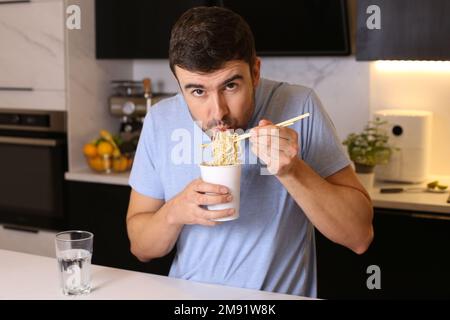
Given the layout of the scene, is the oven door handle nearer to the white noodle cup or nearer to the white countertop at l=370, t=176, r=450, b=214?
the white countertop at l=370, t=176, r=450, b=214

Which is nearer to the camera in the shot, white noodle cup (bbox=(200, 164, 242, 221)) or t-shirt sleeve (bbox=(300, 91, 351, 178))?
white noodle cup (bbox=(200, 164, 242, 221))

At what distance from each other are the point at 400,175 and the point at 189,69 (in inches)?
68.6

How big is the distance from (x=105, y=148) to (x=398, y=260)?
147cm

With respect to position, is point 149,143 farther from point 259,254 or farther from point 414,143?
point 414,143

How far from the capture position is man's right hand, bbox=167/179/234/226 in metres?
1.41

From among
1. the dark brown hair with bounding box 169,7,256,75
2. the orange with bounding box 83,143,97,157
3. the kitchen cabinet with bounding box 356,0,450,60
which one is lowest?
the orange with bounding box 83,143,97,157

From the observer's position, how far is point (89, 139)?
3.44m

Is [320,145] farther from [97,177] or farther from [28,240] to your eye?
[28,240]

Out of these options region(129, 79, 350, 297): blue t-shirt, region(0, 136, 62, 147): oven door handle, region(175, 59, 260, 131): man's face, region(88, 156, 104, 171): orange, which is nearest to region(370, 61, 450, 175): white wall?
region(88, 156, 104, 171): orange

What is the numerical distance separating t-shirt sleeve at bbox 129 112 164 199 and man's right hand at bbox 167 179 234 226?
27 centimetres

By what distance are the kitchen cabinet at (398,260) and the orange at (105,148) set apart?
112 cm

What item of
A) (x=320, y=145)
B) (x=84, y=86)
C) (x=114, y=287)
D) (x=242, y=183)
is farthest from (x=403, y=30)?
(x=114, y=287)

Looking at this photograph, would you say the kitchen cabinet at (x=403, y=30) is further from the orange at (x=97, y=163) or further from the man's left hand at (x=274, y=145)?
the man's left hand at (x=274, y=145)
